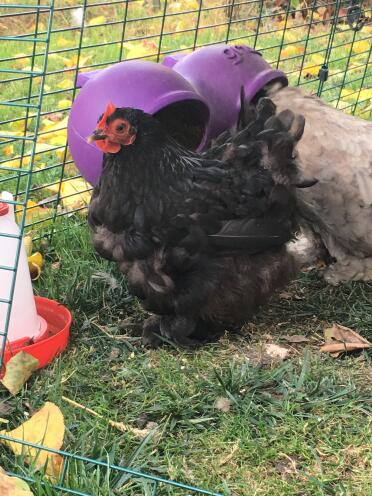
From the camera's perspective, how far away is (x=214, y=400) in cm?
212

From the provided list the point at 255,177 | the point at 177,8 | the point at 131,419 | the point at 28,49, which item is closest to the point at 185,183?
the point at 255,177

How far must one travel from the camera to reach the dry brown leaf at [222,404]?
2077 mm

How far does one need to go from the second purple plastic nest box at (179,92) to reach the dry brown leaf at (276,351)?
1010mm

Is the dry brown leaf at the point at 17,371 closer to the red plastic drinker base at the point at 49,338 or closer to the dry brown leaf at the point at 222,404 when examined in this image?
the red plastic drinker base at the point at 49,338

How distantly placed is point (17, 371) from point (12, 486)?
1.83 ft

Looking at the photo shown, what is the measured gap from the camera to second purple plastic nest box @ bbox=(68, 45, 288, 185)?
2654 millimetres

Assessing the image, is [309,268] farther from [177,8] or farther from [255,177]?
[177,8]

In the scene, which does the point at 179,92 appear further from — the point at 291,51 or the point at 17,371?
the point at 291,51

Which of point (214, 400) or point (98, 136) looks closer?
point (214, 400)

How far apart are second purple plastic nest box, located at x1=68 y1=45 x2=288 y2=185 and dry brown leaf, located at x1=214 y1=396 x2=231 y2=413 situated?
3.77 feet

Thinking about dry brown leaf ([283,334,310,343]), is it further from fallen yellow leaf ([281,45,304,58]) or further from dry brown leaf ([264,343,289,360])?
fallen yellow leaf ([281,45,304,58])

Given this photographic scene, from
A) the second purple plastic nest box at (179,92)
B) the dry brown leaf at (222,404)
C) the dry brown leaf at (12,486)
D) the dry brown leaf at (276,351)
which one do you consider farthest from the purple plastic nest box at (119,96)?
the dry brown leaf at (12,486)

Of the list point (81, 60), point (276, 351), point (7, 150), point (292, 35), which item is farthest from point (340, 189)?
point (292, 35)

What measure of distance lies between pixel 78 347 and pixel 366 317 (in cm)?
115
